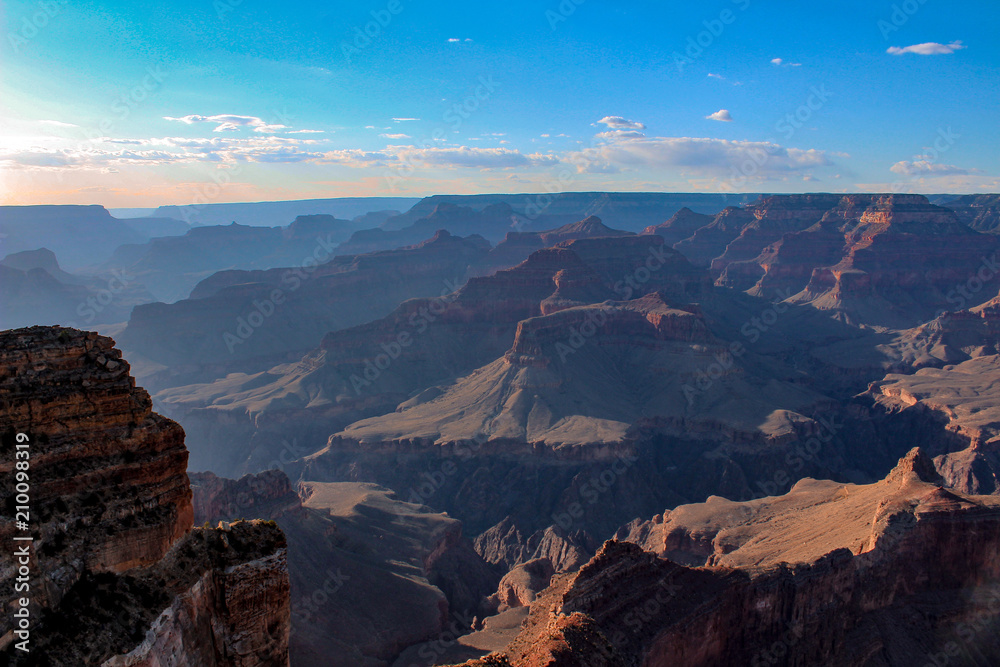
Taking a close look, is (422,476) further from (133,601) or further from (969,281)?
(969,281)

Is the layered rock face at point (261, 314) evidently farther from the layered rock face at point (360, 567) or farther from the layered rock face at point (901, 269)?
the layered rock face at point (901, 269)

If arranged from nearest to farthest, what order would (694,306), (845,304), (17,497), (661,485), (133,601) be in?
(133,601), (17,497), (661,485), (694,306), (845,304)

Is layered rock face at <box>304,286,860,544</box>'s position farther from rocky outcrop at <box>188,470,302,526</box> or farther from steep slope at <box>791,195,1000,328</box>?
steep slope at <box>791,195,1000,328</box>

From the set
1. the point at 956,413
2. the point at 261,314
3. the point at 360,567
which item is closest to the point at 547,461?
the point at 360,567

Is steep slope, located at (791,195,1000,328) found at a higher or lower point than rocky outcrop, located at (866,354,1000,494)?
higher

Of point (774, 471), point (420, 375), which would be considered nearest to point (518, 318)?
point (420, 375)

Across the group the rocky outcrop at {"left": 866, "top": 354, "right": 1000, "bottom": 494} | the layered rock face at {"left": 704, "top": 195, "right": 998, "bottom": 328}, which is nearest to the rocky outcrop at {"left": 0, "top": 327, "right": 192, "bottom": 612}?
the rocky outcrop at {"left": 866, "top": 354, "right": 1000, "bottom": 494}

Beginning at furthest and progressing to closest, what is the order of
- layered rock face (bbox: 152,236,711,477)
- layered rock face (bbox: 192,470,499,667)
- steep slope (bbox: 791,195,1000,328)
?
steep slope (bbox: 791,195,1000,328), layered rock face (bbox: 152,236,711,477), layered rock face (bbox: 192,470,499,667)
